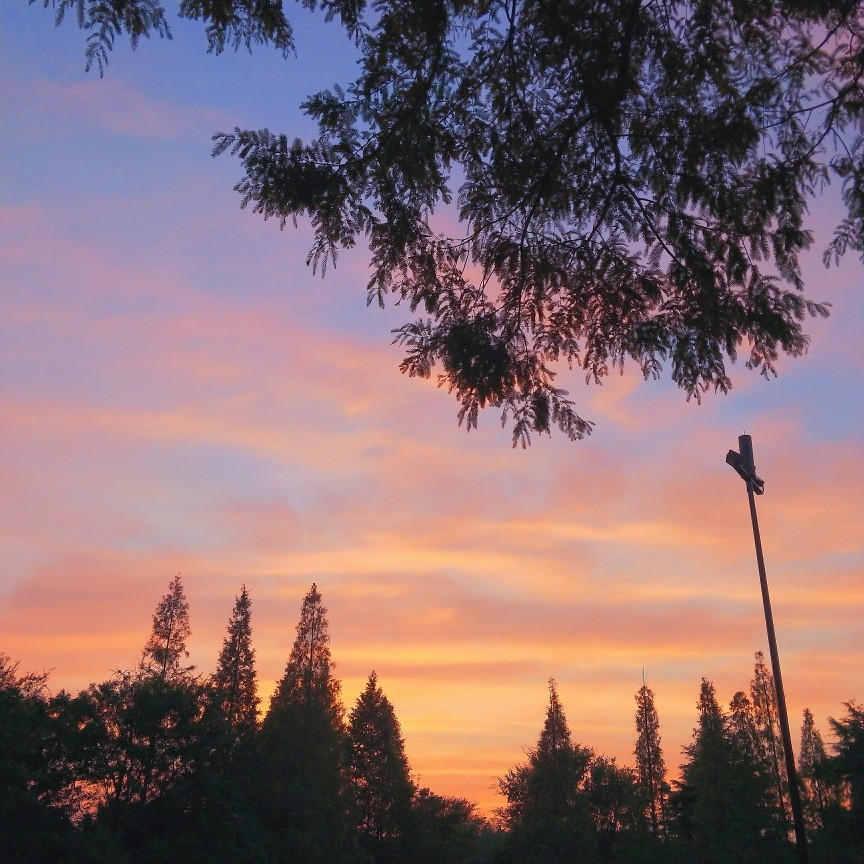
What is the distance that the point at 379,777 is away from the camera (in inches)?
2763

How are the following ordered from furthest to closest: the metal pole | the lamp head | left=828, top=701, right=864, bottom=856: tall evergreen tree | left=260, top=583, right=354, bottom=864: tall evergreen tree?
left=260, top=583, right=354, bottom=864: tall evergreen tree, left=828, top=701, right=864, bottom=856: tall evergreen tree, the lamp head, the metal pole

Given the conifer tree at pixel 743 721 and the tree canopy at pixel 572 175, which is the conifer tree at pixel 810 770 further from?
the tree canopy at pixel 572 175

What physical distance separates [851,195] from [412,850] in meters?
69.6

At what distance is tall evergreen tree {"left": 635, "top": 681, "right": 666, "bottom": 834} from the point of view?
3123 inches

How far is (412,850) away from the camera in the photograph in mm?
68625

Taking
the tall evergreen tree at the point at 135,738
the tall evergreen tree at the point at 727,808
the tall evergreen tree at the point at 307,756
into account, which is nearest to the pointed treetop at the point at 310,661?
the tall evergreen tree at the point at 307,756

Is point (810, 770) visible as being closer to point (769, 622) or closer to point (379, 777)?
point (379, 777)

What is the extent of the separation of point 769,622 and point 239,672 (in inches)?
1828

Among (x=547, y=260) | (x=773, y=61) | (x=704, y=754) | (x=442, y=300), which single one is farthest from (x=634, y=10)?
(x=704, y=754)

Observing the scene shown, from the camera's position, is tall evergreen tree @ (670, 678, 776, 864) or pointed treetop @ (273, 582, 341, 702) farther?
pointed treetop @ (273, 582, 341, 702)

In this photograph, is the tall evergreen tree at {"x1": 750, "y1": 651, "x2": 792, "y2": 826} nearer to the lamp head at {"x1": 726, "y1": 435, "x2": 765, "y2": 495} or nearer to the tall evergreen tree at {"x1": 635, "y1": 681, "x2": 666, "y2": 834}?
Result: the tall evergreen tree at {"x1": 635, "y1": 681, "x2": 666, "y2": 834}

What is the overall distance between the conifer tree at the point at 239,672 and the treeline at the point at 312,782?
0.13m

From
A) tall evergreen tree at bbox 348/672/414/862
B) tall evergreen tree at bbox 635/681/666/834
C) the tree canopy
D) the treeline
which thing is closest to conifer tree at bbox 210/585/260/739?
the treeline

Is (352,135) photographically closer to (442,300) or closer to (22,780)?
(442,300)
